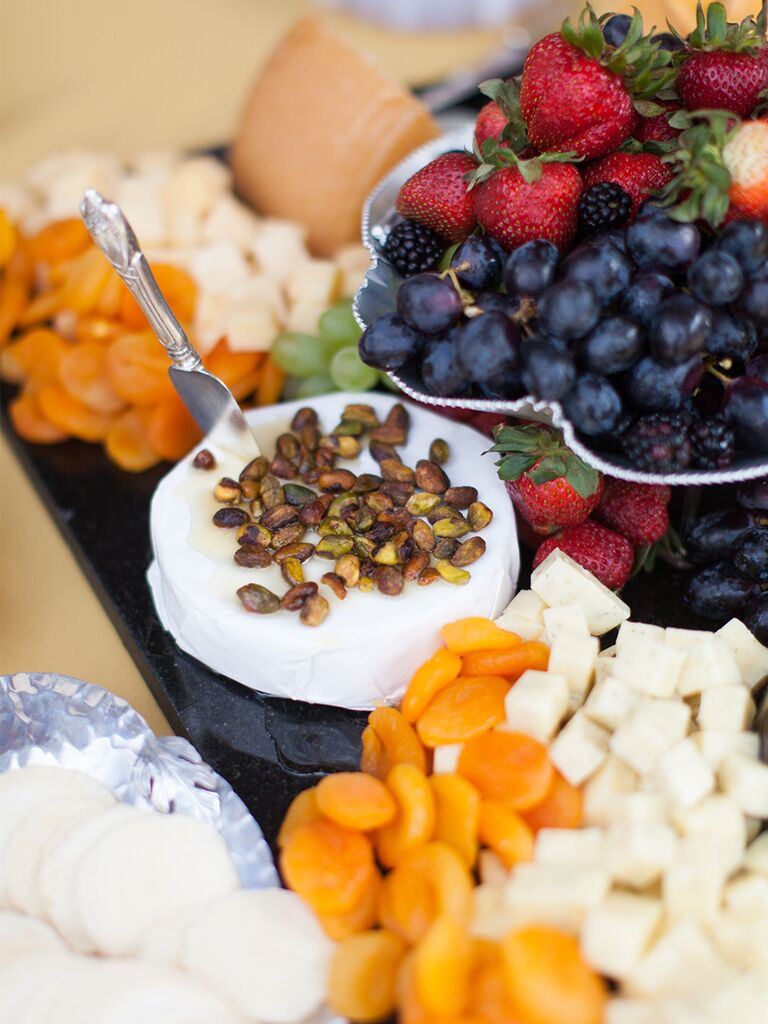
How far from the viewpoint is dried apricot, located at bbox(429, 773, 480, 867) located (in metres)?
1.05

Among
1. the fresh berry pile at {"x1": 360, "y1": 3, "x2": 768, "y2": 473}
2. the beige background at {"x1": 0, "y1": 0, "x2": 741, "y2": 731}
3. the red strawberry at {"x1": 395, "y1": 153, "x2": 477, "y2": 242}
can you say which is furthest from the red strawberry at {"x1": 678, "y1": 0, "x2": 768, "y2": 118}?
the beige background at {"x1": 0, "y1": 0, "x2": 741, "y2": 731}

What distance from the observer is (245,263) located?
6.15 feet

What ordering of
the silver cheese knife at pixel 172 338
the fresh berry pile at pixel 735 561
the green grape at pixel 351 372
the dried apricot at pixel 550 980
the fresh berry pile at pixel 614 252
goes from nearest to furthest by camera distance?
the dried apricot at pixel 550 980
the fresh berry pile at pixel 614 252
the silver cheese knife at pixel 172 338
the fresh berry pile at pixel 735 561
the green grape at pixel 351 372

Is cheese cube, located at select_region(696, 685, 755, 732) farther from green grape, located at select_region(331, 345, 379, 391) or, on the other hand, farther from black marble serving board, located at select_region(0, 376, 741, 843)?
green grape, located at select_region(331, 345, 379, 391)

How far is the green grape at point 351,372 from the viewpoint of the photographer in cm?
154

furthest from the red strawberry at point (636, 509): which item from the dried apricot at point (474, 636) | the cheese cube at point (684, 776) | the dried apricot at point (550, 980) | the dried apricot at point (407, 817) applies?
the dried apricot at point (550, 980)

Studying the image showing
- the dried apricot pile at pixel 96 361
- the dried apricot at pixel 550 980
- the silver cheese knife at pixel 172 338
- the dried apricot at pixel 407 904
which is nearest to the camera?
the dried apricot at pixel 550 980

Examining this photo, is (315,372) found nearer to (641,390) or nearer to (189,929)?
(641,390)

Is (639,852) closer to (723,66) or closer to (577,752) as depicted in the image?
(577,752)

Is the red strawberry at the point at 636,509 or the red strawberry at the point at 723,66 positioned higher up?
the red strawberry at the point at 723,66

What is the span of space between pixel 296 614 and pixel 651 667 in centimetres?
43

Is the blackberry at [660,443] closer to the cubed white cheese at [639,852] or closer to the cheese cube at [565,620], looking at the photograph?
the cheese cube at [565,620]

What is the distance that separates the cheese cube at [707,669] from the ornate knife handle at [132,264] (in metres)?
0.76

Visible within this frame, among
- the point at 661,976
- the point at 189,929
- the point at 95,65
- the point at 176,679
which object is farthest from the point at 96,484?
the point at 95,65
